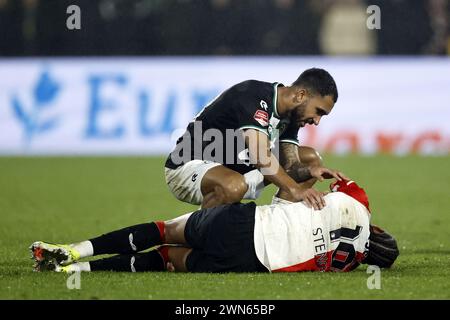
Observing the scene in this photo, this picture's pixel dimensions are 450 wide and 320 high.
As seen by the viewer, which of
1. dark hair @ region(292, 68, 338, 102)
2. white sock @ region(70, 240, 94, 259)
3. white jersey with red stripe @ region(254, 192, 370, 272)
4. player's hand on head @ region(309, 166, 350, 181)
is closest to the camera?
white jersey with red stripe @ region(254, 192, 370, 272)

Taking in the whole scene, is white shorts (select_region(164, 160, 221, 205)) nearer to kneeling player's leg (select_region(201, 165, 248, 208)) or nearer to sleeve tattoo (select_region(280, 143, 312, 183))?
kneeling player's leg (select_region(201, 165, 248, 208))

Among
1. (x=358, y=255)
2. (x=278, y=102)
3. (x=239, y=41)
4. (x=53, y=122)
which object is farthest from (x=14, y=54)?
(x=358, y=255)


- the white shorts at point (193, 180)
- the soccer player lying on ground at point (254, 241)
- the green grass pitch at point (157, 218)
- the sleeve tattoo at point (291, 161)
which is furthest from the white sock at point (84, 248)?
the sleeve tattoo at point (291, 161)

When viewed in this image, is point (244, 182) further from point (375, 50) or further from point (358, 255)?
point (375, 50)

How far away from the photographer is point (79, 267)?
7.11 metres

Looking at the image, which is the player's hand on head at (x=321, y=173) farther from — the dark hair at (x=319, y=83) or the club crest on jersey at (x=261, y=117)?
the dark hair at (x=319, y=83)

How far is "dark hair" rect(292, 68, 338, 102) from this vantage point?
25.6 ft

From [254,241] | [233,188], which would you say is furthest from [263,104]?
[254,241]

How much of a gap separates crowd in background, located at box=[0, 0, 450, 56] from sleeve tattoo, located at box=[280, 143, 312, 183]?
9.74 m

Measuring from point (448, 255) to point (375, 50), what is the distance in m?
10.6

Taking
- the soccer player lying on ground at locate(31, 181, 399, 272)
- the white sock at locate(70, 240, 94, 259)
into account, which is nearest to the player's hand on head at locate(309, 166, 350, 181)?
the soccer player lying on ground at locate(31, 181, 399, 272)

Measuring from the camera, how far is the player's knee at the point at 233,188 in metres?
7.73

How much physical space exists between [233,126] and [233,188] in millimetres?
627

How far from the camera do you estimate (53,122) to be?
56.4 feet
